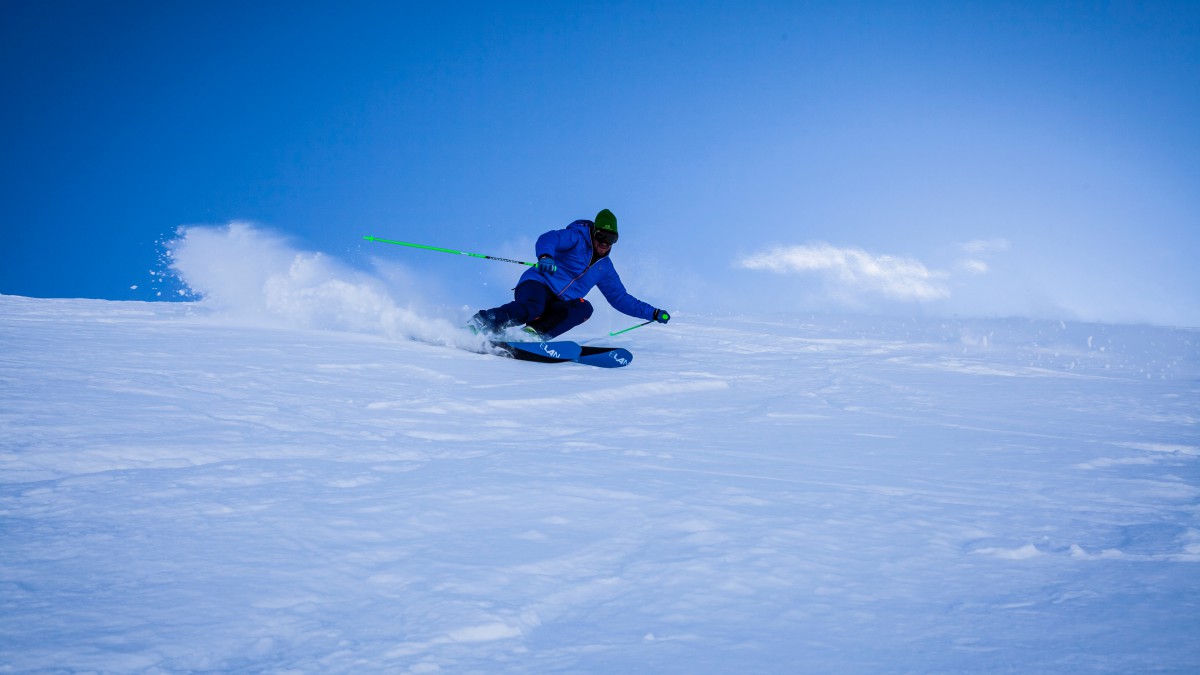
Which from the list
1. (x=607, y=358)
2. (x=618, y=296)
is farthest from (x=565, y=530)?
(x=618, y=296)

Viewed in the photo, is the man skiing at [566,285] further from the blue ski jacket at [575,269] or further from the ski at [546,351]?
the ski at [546,351]

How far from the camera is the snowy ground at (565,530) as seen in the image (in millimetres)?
1400

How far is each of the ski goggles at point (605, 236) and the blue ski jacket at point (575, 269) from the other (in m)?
0.14

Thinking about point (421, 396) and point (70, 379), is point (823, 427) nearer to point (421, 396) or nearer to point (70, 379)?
point (421, 396)

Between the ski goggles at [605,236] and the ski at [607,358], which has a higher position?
the ski goggles at [605,236]

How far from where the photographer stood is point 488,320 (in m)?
7.07

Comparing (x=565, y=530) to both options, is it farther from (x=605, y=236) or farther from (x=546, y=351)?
(x=605, y=236)

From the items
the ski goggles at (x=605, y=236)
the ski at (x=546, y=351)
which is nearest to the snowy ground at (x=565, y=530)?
the ski at (x=546, y=351)

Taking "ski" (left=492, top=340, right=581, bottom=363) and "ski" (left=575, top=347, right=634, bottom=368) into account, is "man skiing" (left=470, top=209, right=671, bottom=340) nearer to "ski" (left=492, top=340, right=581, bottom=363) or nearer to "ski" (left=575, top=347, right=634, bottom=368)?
"ski" (left=492, top=340, right=581, bottom=363)

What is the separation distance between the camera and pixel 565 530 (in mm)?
2002

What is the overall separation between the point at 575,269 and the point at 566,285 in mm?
213

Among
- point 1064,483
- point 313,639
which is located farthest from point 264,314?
point 1064,483

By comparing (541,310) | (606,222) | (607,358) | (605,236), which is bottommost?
(607,358)

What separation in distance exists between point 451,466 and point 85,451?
1.39 m
